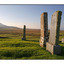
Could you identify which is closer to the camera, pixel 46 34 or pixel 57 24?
pixel 57 24

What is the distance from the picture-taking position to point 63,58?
20.7ft

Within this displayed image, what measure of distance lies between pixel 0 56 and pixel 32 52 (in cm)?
282
